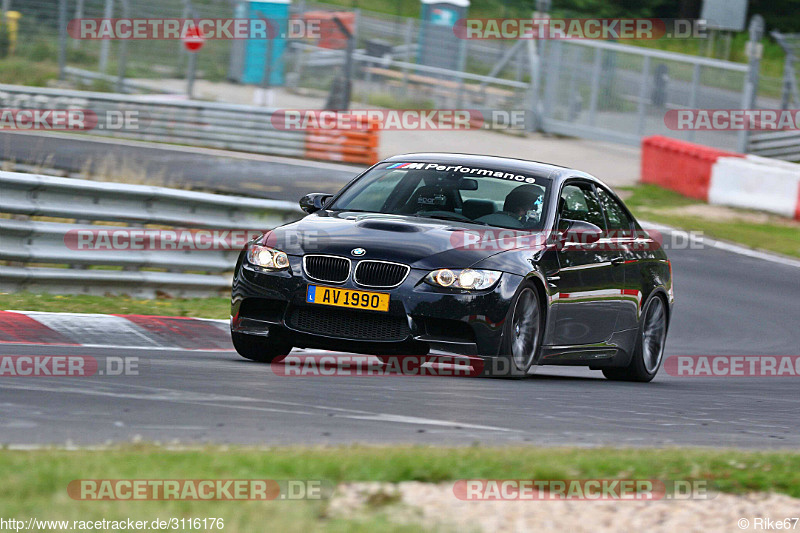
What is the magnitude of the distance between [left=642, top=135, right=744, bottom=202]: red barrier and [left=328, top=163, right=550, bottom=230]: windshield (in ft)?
50.0

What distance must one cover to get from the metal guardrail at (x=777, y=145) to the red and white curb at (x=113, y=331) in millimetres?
20223

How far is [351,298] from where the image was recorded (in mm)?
7949

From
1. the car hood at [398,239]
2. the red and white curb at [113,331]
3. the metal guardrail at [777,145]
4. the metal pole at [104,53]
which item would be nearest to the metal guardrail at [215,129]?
the metal pole at [104,53]

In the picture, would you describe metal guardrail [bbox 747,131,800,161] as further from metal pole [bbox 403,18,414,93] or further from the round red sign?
the round red sign

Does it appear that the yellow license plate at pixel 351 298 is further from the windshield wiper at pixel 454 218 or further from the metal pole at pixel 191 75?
the metal pole at pixel 191 75

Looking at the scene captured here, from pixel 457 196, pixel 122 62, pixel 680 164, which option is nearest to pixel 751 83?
pixel 680 164

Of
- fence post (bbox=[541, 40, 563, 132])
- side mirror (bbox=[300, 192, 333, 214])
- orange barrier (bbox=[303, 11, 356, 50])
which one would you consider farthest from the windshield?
orange barrier (bbox=[303, 11, 356, 50])

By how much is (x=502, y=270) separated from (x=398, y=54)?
2907 centimetres

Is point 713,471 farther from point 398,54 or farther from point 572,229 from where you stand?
point 398,54

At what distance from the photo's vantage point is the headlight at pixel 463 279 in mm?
7953

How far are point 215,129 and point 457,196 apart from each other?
60.1 ft

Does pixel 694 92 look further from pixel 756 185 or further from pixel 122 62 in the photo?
pixel 122 62

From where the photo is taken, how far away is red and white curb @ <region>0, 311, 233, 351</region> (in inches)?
349

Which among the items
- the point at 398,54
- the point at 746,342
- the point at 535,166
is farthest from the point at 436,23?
the point at 535,166
